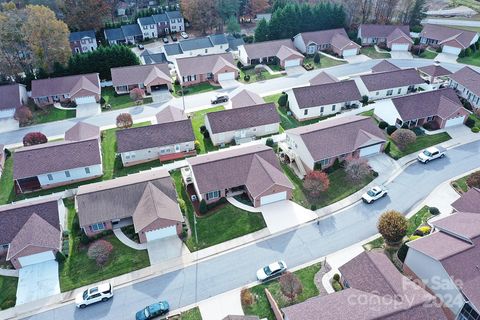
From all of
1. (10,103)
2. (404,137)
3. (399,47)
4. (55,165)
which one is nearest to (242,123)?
(404,137)

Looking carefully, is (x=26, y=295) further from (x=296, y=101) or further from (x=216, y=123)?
(x=296, y=101)

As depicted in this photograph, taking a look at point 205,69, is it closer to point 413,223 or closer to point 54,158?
point 54,158

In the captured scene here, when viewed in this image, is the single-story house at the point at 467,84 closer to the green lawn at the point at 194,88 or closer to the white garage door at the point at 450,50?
the white garage door at the point at 450,50

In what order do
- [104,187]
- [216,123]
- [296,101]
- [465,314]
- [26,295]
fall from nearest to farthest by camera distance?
[465,314]
[26,295]
[104,187]
[216,123]
[296,101]

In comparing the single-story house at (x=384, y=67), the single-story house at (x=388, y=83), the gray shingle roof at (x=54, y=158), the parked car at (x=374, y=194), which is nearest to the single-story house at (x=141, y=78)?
the gray shingle roof at (x=54, y=158)

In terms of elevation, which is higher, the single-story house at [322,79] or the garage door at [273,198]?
the single-story house at [322,79]

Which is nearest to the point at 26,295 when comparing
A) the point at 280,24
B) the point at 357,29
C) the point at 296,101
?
the point at 296,101

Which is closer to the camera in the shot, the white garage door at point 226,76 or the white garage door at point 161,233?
the white garage door at point 161,233
